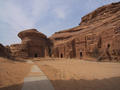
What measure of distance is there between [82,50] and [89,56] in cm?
318

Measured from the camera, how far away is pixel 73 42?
25.8 m

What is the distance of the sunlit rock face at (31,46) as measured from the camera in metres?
27.2

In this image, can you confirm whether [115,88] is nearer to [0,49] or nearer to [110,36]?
[110,36]

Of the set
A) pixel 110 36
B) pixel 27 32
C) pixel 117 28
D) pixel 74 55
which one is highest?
pixel 27 32

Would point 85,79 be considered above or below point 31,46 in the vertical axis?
below

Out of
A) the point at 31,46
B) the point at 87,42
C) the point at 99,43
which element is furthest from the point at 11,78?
the point at 31,46

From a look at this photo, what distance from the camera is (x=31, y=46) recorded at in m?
29.8

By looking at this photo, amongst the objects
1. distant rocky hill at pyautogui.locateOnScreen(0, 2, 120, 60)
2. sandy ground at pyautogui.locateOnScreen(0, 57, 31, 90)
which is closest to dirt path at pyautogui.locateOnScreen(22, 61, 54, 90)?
sandy ground at pyautogui.locateOnScreen(0, 57, 31, 90)

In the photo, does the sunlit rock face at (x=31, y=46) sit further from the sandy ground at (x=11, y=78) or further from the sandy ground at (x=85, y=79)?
the sandy ground at (x=85, y=79)

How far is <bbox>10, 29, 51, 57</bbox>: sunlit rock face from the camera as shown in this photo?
89.1 ft

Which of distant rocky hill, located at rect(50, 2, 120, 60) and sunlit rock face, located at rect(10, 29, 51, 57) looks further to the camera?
sunlit rock face, located at rect(10, 29, 51, 57)

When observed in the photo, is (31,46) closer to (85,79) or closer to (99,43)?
(99,43)

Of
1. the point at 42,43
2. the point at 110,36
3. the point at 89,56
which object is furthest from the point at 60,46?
the point at 110,36

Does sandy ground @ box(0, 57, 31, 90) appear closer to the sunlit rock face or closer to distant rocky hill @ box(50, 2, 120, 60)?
distant rocky hill @ box(50, 2, 120, 60)
